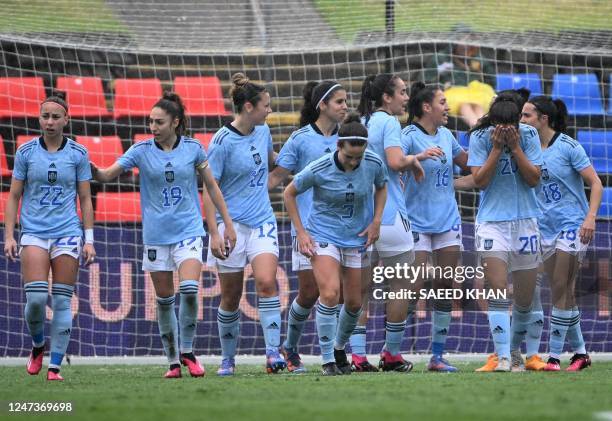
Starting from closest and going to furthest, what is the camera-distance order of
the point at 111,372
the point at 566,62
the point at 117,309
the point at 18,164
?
1. the point at 18,164
2. the point at 111,372
3. the point at 117,309
4. the point at 566,62

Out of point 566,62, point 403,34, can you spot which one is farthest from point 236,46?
point 566,62

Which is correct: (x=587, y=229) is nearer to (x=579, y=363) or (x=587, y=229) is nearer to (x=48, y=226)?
(x=579, y=363)

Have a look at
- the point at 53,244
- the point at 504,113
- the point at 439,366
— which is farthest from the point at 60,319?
the point at 504,113

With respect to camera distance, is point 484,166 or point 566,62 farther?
point 566,62

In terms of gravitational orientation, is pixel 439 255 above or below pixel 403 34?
below

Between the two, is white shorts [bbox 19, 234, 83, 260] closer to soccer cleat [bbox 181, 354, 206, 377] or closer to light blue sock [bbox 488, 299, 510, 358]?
soccer cleat [bbox 181, 354, 206, 377]

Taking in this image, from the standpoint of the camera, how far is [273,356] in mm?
9766

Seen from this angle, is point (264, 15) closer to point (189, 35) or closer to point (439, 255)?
point (189, 35)

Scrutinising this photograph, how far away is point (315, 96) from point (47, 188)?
226 cm

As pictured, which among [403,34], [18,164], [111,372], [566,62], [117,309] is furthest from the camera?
[566,62]

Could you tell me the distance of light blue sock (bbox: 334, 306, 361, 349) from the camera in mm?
9469

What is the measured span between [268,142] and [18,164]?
2.03m

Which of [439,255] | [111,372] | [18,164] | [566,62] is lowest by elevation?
[111,372]

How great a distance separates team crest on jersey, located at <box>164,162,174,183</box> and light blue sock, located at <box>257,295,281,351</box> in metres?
1.21
